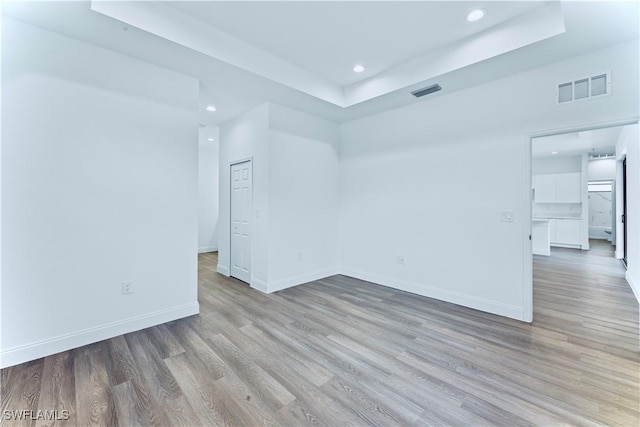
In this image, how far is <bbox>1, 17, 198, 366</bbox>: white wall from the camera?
227 centimetres

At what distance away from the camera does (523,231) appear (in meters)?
3.09

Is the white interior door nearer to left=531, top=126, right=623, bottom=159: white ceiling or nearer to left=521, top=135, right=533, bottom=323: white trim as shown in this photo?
left=521, top=135, right=533, bottom=323: white trim

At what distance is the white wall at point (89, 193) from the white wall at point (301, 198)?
1203 millimetres

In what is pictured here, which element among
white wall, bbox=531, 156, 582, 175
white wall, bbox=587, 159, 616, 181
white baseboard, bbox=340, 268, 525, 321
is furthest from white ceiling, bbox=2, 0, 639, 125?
white wall, bbox=587, 159, 616, 181

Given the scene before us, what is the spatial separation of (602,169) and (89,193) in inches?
507

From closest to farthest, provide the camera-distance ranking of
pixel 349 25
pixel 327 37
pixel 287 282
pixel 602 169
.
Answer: pixel 349 25, pixel 327 37, pixel 287 282, pixel 602 169

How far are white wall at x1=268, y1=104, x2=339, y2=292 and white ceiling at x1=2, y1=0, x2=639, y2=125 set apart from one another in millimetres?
739

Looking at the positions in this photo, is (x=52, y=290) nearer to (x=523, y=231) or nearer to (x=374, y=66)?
(x=374, y=66)

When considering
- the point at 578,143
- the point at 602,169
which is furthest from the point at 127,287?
the point at 602,169

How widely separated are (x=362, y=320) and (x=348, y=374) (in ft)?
3.34

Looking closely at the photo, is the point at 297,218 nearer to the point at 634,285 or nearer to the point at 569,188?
the point at 634,285

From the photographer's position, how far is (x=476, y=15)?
8.41 ft

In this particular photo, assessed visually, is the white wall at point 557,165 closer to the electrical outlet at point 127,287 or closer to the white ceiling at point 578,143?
the white ceiling at point 578,143

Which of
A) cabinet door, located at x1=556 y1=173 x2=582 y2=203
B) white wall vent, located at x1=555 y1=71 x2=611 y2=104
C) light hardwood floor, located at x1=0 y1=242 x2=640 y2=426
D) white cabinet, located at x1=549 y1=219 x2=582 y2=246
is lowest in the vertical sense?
light hardwood floor, located at x1=0 y1=242 x2=640 y2=426
